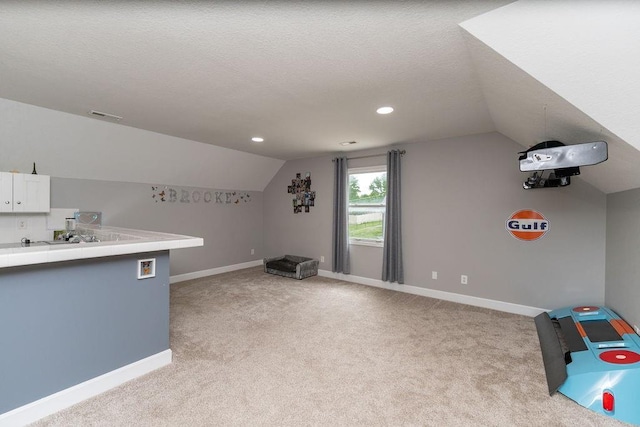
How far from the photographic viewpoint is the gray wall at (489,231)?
3.22 m

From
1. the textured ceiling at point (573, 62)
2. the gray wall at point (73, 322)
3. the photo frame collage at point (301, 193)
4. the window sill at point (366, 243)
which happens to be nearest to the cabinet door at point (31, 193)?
the gray wall at point (73, 322)

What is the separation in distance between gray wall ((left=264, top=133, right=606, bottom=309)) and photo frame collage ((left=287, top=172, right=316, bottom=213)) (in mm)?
1260

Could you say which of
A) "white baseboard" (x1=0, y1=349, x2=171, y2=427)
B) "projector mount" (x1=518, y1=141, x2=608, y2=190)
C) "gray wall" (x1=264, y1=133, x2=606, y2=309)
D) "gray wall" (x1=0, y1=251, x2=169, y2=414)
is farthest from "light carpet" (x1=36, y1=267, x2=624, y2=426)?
"projector mount" (x1=518, y1=141, x2=608, y2=190)

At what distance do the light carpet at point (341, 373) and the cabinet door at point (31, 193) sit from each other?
2.01m

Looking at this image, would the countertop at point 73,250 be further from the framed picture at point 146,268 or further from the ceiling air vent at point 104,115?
the ceiling air vent at point 104,115

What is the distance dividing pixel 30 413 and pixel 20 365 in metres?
0.31

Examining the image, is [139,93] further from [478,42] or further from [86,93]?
[478,42]

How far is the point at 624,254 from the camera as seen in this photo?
2609 mm

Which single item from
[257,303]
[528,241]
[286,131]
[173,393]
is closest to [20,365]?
[173,393]

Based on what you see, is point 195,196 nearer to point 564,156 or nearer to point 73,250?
point 73,250

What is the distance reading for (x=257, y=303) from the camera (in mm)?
3881

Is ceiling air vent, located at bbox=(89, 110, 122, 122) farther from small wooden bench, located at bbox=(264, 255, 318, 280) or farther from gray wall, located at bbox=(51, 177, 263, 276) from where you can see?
small wooden bench, located at bbox=(264, 255, 318, 280)

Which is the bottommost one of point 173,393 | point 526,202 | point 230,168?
point 173,393

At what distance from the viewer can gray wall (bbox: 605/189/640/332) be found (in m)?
2.37
